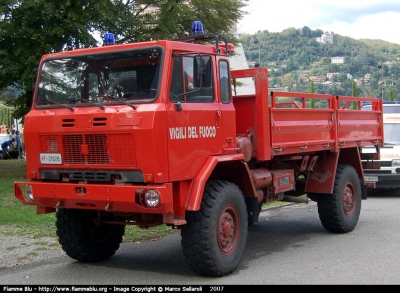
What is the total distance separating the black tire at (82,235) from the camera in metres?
7.83

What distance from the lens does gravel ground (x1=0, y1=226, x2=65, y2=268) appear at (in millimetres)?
8195

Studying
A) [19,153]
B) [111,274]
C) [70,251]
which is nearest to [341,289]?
[111,274]

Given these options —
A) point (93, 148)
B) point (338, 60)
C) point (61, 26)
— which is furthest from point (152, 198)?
point (338, 60)

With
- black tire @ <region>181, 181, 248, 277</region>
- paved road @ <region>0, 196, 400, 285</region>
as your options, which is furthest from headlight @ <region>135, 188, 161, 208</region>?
paved road @ <region>0, 196, 400, 285</region>

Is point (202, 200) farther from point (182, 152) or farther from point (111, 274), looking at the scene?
point (111, 274)

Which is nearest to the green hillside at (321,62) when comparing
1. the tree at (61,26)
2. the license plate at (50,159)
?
the tree at (61,26)

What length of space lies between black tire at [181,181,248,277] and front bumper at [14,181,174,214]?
512mm

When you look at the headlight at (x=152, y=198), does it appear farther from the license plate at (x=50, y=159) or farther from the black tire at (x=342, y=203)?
the black tire at (x=342, y=203)

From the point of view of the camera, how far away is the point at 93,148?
6.91 meters

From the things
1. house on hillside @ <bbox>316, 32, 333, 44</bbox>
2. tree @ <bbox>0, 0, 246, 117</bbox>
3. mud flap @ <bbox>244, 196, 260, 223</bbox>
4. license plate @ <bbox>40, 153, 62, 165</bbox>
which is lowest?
mud flap @ <bbox>244, 196, 260, 223</bbox>

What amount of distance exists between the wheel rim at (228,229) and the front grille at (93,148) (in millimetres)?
1415

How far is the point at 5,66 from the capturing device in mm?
16750

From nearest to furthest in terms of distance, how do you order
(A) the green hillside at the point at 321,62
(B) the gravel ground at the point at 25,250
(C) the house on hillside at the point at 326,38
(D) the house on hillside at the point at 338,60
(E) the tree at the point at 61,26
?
(B) the gravel ground at the point at 25,250, (E) the tree at the point at 61,26, (A) the green hillside at the point at 321,62, (D) the house on hillside at the point at 338,60, (C) the house on hillside at the point at 326,38

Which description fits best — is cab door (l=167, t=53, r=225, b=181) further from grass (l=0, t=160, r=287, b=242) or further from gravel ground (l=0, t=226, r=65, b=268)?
grass (l=0, t=160, r=287, b=242)
